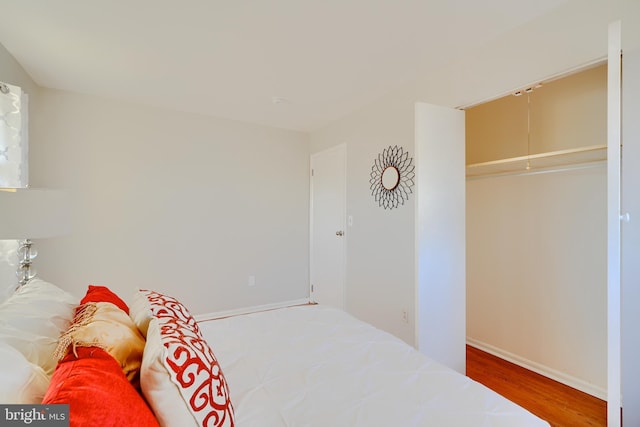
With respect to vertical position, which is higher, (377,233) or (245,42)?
(245,42)

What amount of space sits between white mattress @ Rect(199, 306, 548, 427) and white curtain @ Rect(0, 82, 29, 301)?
1.48 m

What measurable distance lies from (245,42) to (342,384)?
2110 mm

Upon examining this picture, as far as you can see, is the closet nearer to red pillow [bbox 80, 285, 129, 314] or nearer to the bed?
the bed

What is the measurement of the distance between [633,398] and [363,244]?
216cm

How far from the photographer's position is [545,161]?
2.13 metres

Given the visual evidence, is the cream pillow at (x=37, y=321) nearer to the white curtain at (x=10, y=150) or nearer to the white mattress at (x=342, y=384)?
the white mattress at (x=342, y=384)

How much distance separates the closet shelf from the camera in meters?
1.88

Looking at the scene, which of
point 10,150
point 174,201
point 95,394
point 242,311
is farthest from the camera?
point 242,311

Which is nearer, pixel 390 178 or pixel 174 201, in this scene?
pixel 390 178

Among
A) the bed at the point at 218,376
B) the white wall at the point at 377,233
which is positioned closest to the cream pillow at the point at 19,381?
the bed at the point at 218,376

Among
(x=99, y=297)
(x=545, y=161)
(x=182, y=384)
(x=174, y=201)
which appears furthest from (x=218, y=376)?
(x=174, y=201)

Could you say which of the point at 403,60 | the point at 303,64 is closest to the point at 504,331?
the point at 403,60

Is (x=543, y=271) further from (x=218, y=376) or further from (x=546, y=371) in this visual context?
(x=218, y=376)

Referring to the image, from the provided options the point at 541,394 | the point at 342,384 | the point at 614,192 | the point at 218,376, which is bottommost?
the point at 541,394
